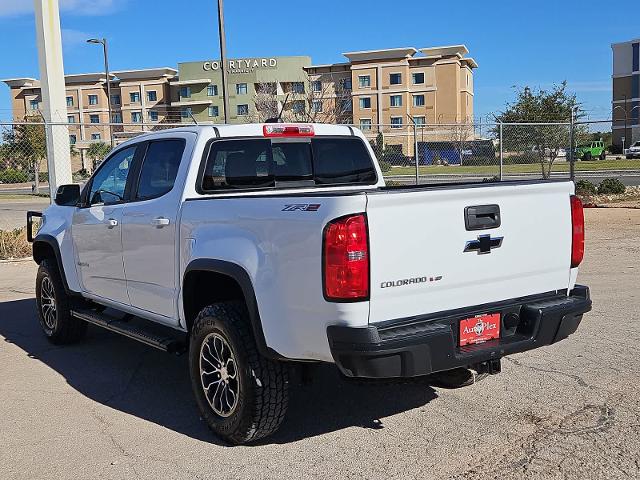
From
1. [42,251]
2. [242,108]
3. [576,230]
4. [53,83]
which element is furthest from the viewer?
[242,108]

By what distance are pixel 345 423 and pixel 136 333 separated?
1.75 meters

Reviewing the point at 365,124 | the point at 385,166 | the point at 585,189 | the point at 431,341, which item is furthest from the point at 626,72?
the point at 431,341

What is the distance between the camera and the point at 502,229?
4.07m

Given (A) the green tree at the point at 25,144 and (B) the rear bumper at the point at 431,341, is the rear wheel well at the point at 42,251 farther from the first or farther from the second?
(A) the green tree at the point at 25,144

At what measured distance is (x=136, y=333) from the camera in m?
5.26

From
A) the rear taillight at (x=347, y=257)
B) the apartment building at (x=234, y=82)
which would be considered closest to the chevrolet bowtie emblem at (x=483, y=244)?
the rear taillight at (x=347, y=257)

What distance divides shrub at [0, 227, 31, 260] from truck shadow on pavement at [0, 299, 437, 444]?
589 centimetres

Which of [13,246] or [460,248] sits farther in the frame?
[13,246]

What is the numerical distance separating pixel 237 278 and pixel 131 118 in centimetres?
9122

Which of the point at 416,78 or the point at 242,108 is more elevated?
the point at 416,78

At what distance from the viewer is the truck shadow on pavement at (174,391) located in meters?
4.67

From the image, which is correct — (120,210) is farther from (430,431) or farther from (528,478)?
(528,478)

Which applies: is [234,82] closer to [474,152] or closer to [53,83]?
[474,152]

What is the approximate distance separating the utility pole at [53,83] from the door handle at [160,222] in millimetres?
10061
